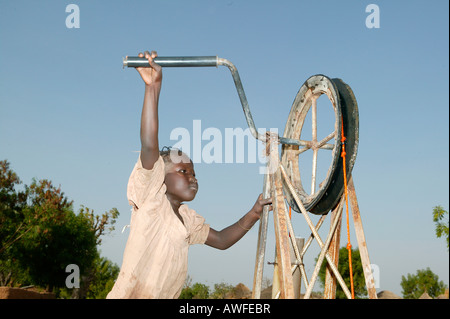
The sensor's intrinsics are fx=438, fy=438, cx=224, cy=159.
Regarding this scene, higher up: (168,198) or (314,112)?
(314,112)

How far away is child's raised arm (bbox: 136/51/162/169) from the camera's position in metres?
3.33

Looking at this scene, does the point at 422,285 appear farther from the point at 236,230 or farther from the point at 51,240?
the point at 236,230

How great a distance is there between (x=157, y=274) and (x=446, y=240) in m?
15.7

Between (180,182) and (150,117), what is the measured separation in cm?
78

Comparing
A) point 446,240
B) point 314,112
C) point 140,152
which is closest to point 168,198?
point 140,152

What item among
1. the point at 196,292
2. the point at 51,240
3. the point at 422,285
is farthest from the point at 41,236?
the point at 422,285

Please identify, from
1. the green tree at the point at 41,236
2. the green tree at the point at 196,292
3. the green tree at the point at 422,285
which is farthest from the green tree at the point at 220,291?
the green tree at the point at 422,285

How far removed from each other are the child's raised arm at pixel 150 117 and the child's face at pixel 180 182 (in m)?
0.49

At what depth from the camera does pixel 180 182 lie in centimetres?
389

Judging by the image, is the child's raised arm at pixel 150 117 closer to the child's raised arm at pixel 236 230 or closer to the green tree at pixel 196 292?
the child's raised arm at pixel 236 230
